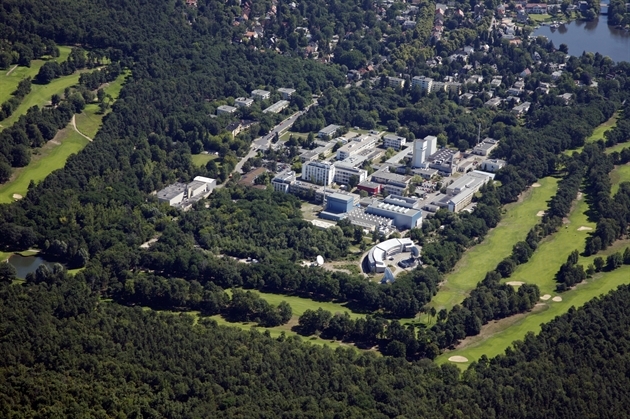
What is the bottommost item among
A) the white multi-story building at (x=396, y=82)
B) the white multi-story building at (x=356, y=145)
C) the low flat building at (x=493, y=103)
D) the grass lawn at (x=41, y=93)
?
the white multi-story building at (x=396, y=82)

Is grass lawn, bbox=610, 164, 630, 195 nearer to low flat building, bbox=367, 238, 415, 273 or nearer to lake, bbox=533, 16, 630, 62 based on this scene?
low flat building, bbox=367, 238, 415, 273

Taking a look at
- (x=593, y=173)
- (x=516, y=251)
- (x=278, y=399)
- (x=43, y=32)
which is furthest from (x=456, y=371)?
(x=43, y=32)

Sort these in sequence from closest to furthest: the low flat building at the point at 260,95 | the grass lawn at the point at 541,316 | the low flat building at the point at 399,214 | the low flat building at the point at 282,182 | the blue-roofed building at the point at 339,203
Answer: the grass lawn at the point at 541,316 < the low flat building at the point at 399,214 < the blue-roofed building at the point at 339,203 < the low flat building at the point at 282,182 < the low flat building at the point at 260,95

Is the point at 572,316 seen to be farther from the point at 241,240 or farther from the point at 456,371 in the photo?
the point at 241,240

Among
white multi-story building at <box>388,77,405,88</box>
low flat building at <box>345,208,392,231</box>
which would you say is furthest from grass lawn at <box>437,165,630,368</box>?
white multi-story building at <box>388,77,405,88</box>

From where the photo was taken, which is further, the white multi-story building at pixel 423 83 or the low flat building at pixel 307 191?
the white multi-story building at pixel 423 83

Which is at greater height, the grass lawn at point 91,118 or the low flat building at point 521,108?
the grass lawn at point 91,118

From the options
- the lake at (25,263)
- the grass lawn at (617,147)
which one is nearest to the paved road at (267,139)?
the lake at (25,263)

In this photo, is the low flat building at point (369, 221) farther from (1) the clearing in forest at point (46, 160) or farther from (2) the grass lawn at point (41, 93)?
(2) the grass lawn at point (41, 93)
